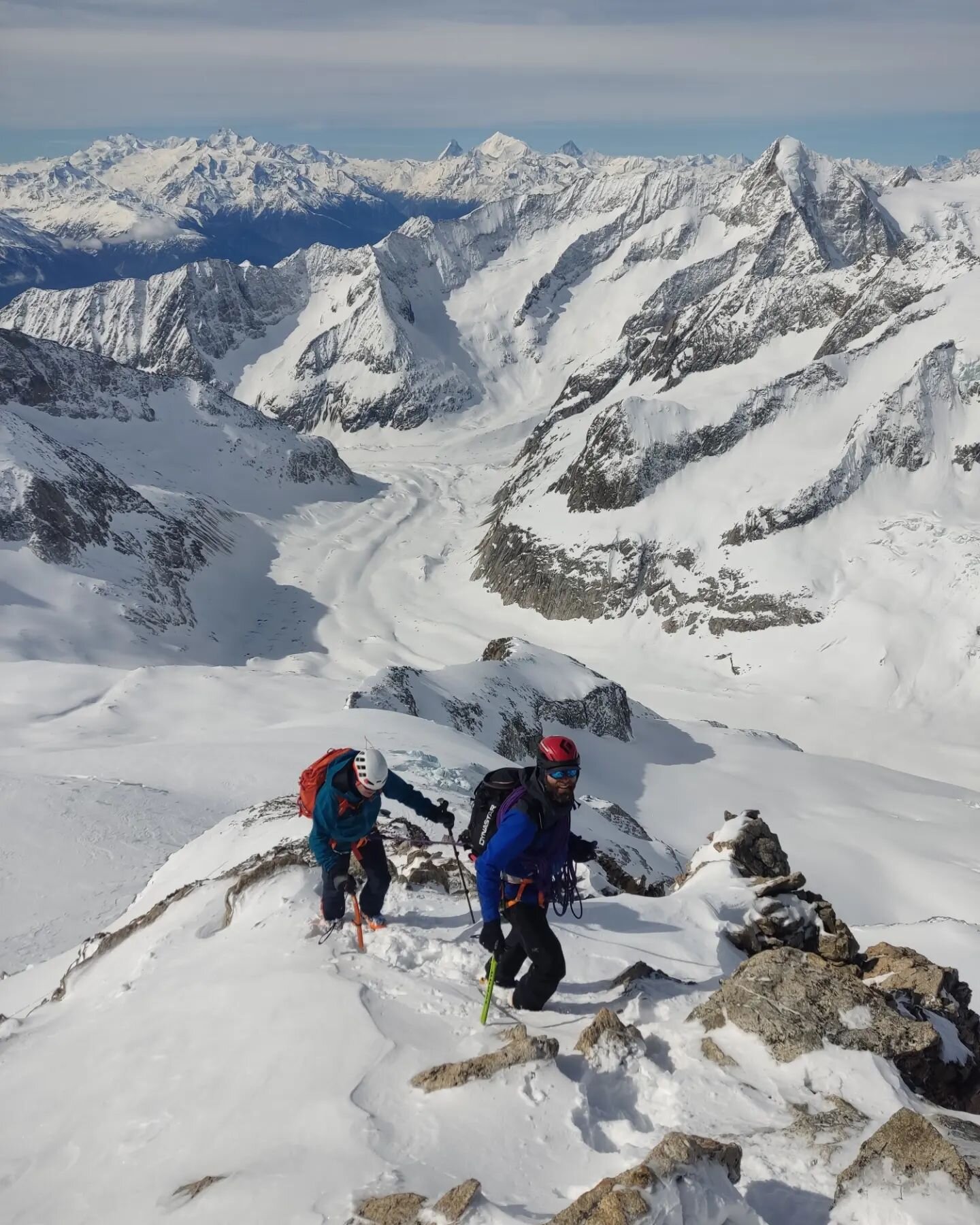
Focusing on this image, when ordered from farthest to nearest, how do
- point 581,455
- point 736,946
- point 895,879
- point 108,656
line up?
1. point 581,455
2. point 108,656
3. point 895,879
4. point 736,946

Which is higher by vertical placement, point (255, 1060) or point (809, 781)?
point (255, 1060)

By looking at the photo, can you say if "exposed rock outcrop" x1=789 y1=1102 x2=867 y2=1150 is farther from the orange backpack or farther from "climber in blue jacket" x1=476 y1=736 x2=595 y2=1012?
the orange backpack

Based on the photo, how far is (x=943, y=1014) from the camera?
9008mm

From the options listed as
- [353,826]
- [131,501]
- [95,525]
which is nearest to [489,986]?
[353,826]

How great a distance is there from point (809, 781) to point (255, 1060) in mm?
41739

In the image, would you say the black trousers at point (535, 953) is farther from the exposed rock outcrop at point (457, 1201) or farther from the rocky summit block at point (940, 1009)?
the rocky summit block at point (940, 1009)

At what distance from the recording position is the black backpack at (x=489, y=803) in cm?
873

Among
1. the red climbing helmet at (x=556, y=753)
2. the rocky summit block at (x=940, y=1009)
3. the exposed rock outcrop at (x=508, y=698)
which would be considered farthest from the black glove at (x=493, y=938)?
the exposed rock outcrop at (x=508, y=698)

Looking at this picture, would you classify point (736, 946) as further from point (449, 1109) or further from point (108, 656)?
point (108, 656)

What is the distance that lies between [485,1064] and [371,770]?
140 inches

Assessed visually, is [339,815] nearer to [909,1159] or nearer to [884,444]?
[909,1159]

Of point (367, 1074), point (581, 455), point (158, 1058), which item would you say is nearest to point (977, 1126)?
point (367, 1074)

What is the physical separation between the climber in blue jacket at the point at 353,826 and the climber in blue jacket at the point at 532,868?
1.90 m

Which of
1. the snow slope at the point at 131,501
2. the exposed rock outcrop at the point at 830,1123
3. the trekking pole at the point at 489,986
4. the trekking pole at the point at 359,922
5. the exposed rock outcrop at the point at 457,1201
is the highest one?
the exposed rock outcrop at the point at 457,1201
